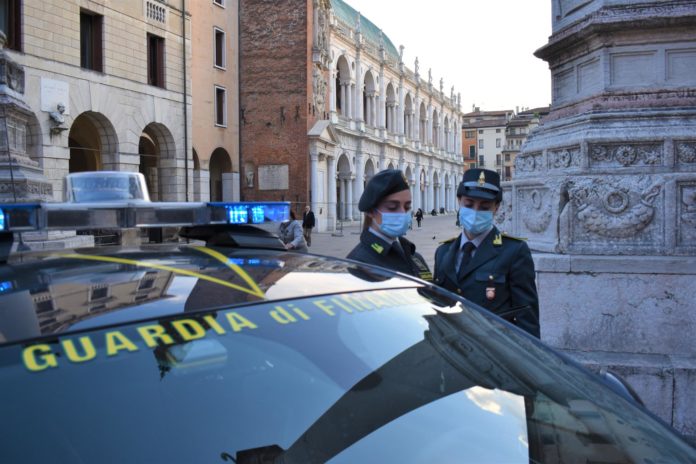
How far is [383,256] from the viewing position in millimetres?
3404

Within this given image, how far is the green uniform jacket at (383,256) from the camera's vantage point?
3.38 meters

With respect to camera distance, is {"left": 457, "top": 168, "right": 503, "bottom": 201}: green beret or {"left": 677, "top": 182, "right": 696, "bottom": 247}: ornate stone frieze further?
{"left": 677, "top": 182, "right": 696, "bottom": 247}: ornate stone frieze

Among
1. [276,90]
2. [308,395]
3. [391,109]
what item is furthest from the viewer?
[391,109]

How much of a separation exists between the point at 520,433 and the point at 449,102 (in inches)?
2962

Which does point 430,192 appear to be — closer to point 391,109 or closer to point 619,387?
point 391,109

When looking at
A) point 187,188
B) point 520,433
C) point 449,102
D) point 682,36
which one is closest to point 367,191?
point 520,433

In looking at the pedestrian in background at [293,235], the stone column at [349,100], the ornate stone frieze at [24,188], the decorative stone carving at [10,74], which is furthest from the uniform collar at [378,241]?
the stone column at [349,100]

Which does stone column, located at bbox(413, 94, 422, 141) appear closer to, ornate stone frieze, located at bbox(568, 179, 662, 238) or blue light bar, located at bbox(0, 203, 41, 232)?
ornate stone frieze, located at bbox(568, 179, 662, 238)

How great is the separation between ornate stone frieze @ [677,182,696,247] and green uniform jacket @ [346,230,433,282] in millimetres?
2240

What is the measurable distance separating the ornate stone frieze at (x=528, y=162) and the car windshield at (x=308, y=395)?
142 inches

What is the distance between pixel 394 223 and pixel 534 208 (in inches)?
90.3

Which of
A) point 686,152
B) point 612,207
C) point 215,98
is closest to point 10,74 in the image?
point 612,207

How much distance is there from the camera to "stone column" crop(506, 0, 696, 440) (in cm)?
455

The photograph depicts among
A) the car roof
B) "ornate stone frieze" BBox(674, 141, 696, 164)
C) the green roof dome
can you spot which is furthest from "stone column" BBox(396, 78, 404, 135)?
the car roof
